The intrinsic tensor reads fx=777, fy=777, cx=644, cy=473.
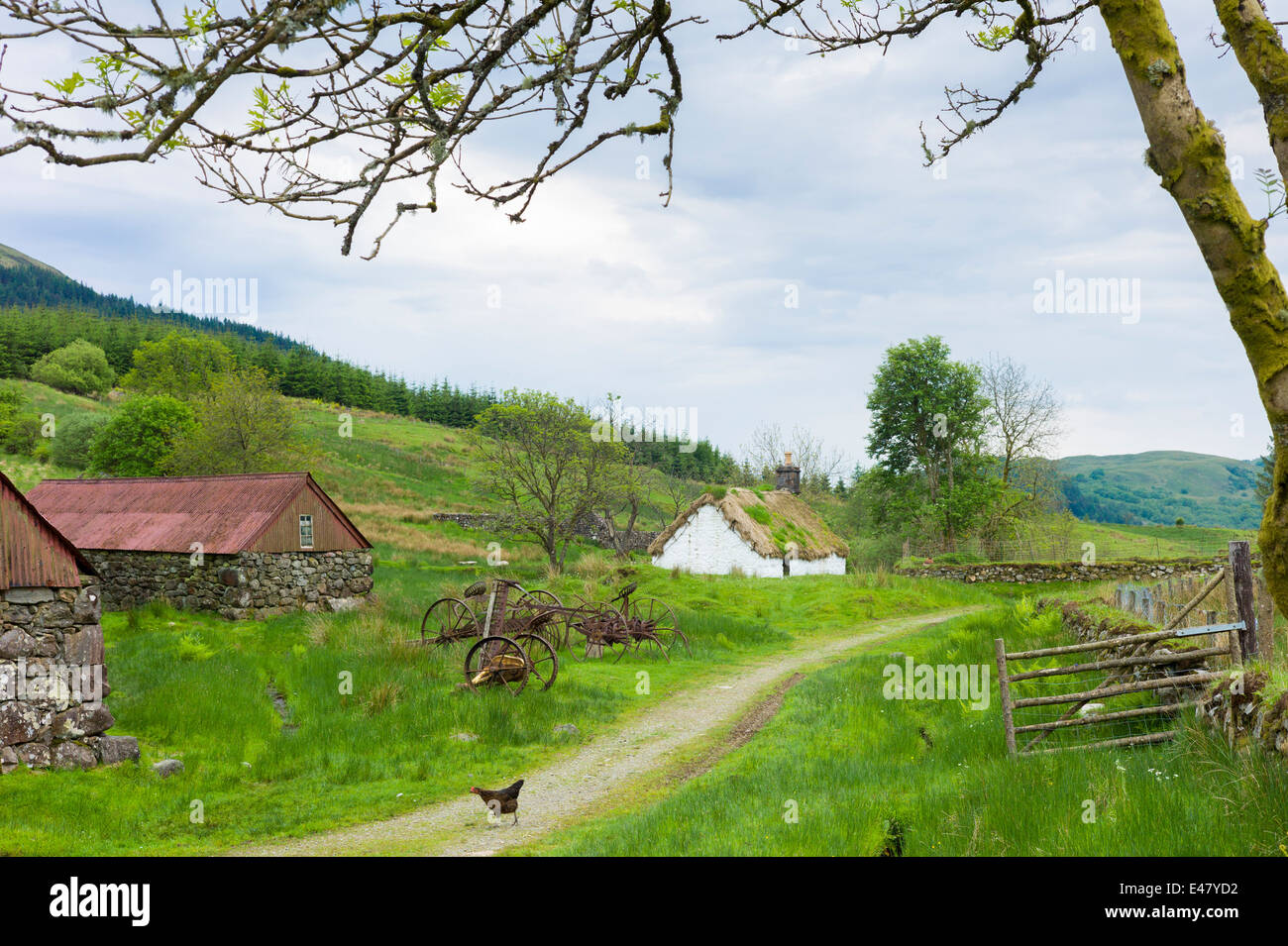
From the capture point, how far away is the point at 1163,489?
142 m

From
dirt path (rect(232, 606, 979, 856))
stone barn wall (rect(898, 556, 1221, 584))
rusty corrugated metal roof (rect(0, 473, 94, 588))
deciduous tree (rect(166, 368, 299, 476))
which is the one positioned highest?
deciduous tree (rect(166, 368, 299, 476))

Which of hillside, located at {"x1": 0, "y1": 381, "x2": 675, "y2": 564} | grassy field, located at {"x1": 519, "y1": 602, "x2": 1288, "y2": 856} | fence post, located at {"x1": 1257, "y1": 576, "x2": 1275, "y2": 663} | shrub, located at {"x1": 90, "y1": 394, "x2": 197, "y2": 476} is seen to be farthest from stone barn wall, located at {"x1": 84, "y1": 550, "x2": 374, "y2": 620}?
fence post, located at {"x1": 1257, "y1": 576, "x2": 1275, "y2": 663}

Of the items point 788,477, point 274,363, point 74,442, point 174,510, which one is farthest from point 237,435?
point 274,363

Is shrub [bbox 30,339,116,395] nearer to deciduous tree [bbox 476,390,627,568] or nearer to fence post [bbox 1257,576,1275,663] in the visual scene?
deciduous tree [bbox 476,390,627,568]

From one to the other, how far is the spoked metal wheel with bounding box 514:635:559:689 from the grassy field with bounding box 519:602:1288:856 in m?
3.78

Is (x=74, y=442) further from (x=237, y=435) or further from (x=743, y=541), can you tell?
(x=743, y=541)

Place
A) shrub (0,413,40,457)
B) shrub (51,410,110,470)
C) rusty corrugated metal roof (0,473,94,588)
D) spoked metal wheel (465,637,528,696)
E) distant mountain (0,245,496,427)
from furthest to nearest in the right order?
distant mountain (0,245,496,427) < shrub (0,413,40,457) < shrub (51,410,110,470) < spoked metal wheel (465,637,528,696) < rusty corrugated metal roof (0,473,94,588)

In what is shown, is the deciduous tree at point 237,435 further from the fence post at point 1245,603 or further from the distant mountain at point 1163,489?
the distant mountain at point 1163,489

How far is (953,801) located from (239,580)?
57.0 feet

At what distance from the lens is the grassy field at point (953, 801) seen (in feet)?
16.0

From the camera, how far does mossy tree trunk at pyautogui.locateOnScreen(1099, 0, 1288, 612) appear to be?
3.06 m

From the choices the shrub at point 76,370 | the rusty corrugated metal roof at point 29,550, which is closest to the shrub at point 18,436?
the shrub at point 76,370

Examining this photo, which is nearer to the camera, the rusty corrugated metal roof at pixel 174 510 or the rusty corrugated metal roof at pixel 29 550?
the rusty corrugated metal roof at pixel 29 550

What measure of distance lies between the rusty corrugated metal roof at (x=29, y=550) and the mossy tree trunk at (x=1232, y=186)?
1116 centimetres
